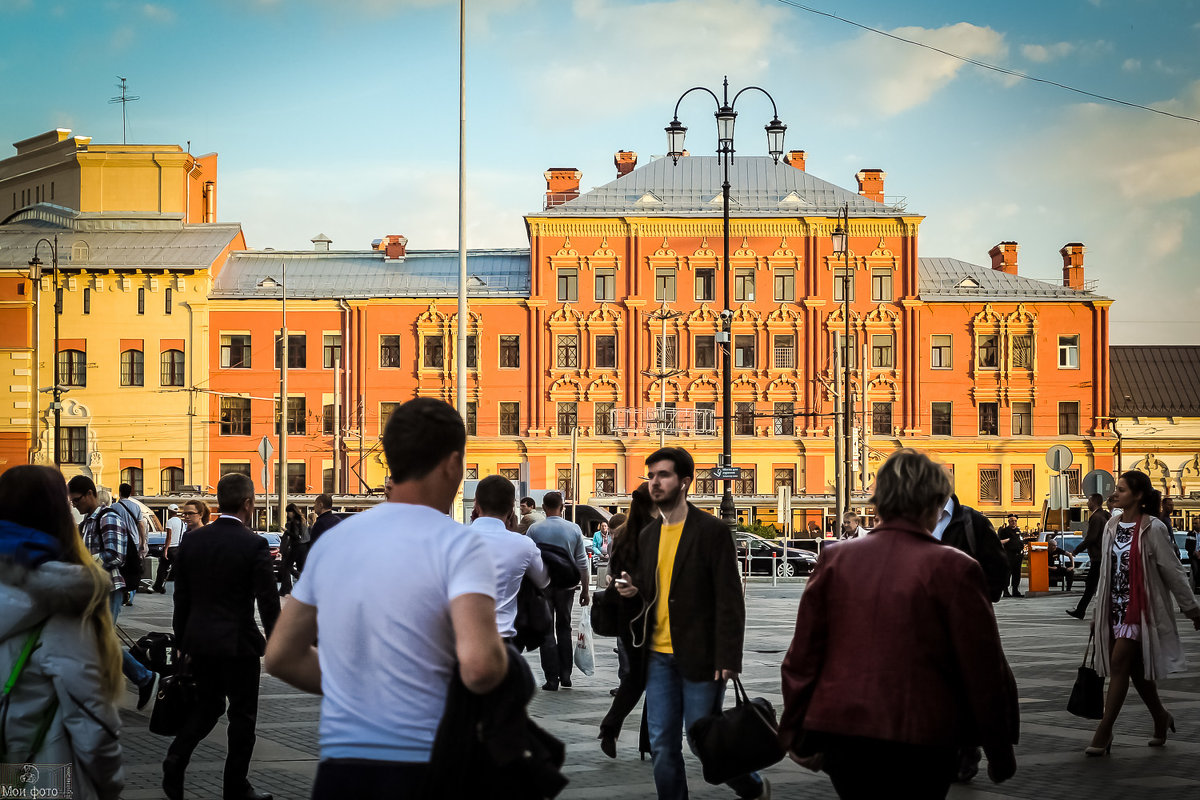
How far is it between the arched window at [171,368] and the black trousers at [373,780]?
64.5 meters

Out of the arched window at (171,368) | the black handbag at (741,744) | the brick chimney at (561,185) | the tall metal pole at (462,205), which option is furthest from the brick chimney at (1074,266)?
the black handbag at (741,744)

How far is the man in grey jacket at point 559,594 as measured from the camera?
13977mm

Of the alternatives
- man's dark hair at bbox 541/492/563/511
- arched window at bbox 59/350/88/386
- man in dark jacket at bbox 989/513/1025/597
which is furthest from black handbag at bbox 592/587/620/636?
arched window at bbox 59/350/88/386

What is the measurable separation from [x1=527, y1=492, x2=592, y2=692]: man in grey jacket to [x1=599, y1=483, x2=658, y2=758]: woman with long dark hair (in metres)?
2.64

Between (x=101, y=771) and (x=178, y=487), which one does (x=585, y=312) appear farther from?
(x=101, y=771)

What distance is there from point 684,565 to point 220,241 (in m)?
63.6

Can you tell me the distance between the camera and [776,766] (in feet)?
34.0

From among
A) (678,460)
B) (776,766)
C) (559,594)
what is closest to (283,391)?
(559,594)

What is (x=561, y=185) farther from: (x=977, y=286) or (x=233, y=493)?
(x=233, y=493)

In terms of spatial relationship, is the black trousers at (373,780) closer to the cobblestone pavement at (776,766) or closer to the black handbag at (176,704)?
the black handbag at (176,704)

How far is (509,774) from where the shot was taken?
12.6ft

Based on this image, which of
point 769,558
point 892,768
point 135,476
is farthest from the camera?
point 135,476

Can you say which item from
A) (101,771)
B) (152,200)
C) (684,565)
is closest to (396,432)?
(101,771)

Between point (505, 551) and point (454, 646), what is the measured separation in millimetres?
5772
